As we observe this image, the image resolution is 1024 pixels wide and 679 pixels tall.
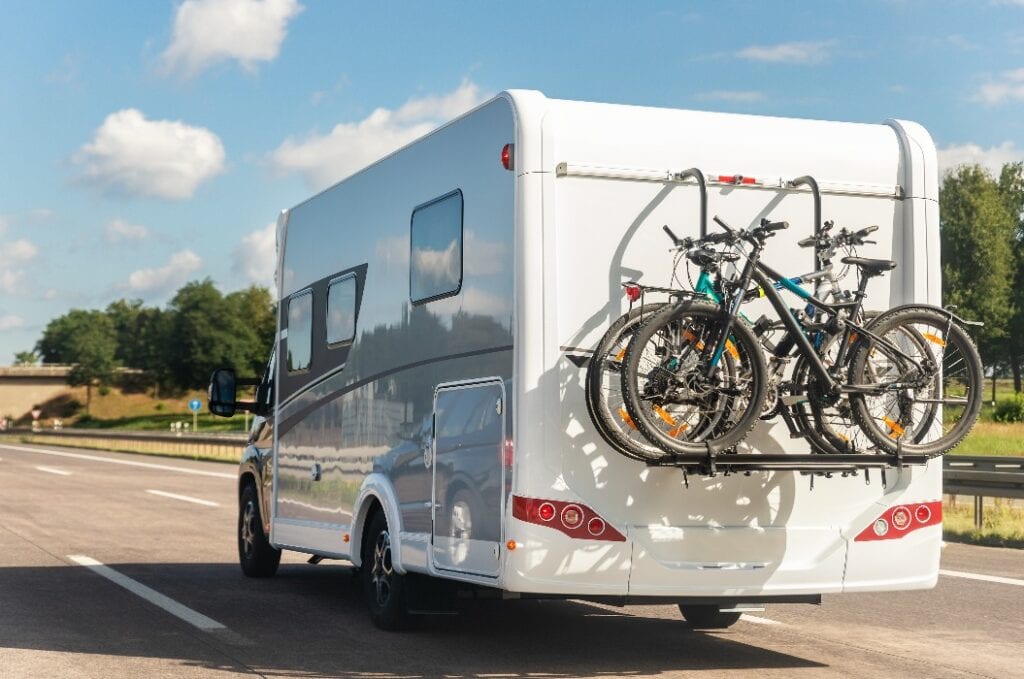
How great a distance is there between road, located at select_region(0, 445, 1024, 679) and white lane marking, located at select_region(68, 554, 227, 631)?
0.03 metres

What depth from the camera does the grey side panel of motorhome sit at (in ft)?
25.8

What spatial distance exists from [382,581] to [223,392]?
3603 mm

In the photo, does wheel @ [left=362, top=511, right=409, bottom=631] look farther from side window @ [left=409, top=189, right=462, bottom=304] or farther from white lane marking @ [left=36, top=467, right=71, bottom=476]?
white lane marking @ [left=36, top=467, right=71, bottom=476]

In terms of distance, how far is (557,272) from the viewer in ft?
24.6

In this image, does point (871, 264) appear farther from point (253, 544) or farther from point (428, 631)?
point (253, 544)

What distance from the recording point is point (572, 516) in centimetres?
738

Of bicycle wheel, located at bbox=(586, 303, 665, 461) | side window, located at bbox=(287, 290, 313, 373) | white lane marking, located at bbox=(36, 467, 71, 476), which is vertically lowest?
white lane marking, located at bbox=(36, 467, 71, 476)

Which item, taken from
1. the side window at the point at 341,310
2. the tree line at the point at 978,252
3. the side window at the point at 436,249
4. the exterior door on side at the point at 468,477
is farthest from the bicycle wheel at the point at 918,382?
the tree line at the point at 978,252

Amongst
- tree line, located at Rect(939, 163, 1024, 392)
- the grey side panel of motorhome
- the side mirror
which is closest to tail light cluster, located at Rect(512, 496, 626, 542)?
the grey side panel of motorhome

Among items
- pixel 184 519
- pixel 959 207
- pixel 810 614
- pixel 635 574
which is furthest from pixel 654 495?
pixel 959 207

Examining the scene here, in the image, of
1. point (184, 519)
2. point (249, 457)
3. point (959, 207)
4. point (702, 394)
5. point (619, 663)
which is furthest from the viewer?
point (959, 207)

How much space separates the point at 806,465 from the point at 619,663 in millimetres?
1627

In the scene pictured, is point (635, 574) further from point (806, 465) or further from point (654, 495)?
point (806, 465)

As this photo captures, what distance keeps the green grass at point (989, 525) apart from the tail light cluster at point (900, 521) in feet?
25.8
